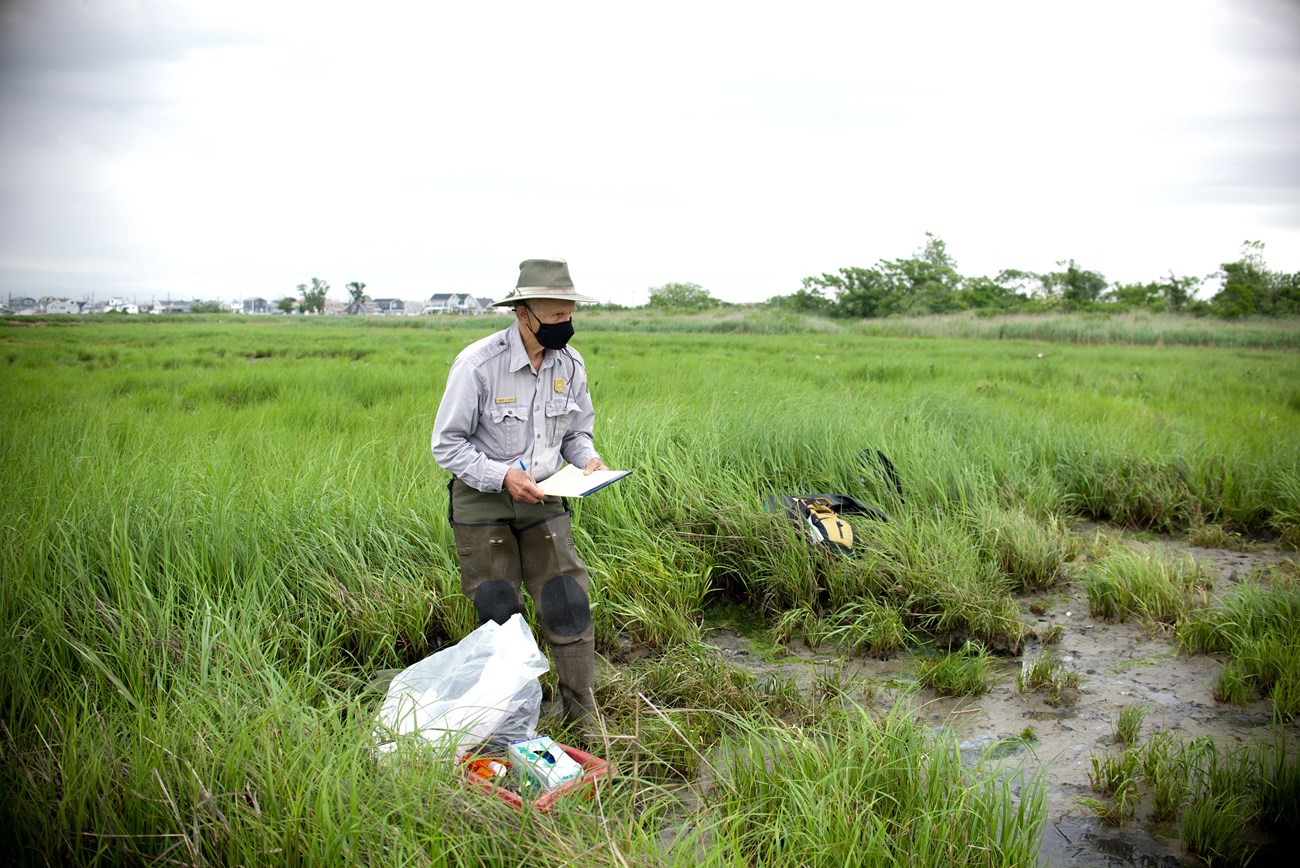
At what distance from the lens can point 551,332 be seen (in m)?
2.96

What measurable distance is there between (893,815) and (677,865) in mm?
787

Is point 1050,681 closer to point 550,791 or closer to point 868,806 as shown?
point 868,806

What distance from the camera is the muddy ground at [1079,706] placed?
2498mm

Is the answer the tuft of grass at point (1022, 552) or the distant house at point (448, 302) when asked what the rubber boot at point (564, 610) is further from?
the distant house at point (448, 302)

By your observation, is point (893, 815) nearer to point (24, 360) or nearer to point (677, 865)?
point (677, 865)

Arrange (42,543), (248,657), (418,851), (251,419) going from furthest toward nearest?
(251,419), (42,543), (248,657), (418,851)

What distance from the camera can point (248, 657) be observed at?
2812mm

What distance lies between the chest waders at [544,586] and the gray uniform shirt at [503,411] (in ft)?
0.54

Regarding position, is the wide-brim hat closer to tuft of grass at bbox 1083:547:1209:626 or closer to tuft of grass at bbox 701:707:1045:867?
tuft of grass at bbox 701:707:1045:867

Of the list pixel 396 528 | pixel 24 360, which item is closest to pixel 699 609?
pixel 396 528

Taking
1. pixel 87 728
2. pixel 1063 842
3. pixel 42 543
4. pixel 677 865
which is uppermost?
pixel 42 543

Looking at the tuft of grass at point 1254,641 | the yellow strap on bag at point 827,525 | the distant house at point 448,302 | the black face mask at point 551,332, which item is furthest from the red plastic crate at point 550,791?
the distant house at point 448,302

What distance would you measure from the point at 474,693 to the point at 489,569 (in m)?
0.54

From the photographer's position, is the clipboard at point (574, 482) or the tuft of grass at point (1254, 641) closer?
the clipboard at point (574, 482)
